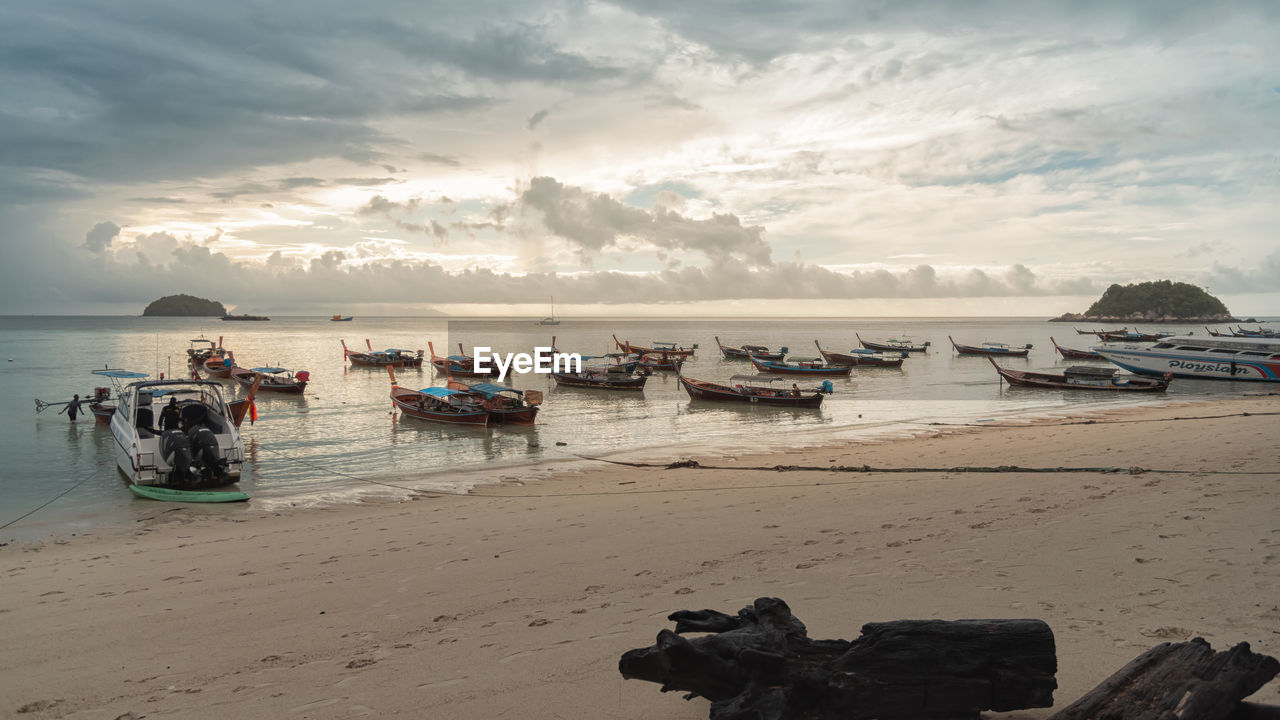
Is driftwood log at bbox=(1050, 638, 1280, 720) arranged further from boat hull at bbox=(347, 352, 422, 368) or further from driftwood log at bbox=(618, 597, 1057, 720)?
boat hull at bbox=(347, 352, 422, 368)

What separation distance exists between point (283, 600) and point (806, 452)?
1664 cm

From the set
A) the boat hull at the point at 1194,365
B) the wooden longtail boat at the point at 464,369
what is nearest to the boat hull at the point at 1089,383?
the boat hull at the point at 1194,365

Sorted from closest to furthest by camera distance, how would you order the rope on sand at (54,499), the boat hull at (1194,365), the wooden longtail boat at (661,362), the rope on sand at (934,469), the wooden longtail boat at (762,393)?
the rope on sand at (934,469), the rope on sand at (54,499), the wooden longtail boat at (762,393), the boat hull at (1194,365), the wooden longtail boat at (661,362)

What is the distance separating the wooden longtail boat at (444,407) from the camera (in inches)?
1235

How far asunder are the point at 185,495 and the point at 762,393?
29271 mm

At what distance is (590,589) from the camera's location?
7176mm

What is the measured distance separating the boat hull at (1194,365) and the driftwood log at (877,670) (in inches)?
2182

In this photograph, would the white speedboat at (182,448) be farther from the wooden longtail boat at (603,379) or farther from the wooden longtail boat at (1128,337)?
the wooden longtail boat at (1128,337)

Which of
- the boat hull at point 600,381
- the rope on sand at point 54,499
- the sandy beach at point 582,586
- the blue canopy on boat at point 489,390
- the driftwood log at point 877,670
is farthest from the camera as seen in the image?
the boat hull at point 600,381

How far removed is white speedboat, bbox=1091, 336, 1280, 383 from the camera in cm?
4547

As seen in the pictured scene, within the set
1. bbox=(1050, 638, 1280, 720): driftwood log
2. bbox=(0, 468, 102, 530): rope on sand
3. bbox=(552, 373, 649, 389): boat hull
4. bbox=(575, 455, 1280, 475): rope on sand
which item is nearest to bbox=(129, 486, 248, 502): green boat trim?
bbox=(0, 468, 102, 530): rope on sand

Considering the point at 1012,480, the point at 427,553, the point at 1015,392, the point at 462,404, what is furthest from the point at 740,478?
the point at 1015,392

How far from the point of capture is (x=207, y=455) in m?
17.7

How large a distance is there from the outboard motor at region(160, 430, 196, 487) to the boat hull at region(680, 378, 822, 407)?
93.1ft
